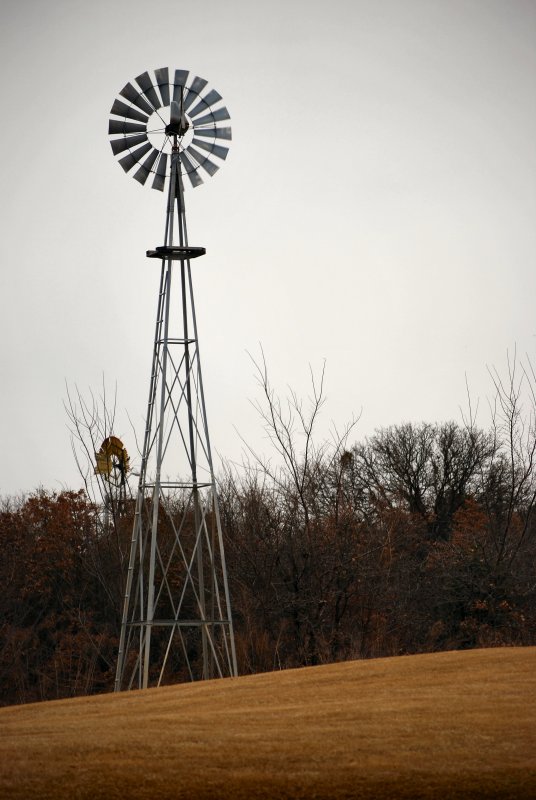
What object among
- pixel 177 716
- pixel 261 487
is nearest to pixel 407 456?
pixel 261 487

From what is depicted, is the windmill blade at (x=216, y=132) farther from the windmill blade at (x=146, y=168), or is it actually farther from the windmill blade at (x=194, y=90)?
the windmill blade at (x=146, y=168)

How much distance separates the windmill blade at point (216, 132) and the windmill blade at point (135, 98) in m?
1.06

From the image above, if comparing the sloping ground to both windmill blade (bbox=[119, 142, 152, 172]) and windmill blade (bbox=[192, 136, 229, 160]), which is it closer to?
windmill blade (bbox=[119, 142, 152, 172])

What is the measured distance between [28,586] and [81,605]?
7.36ft

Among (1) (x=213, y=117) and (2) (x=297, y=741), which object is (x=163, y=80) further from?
(2) (x=297, y=741)

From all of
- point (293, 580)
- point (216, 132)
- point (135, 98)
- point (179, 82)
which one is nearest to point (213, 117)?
point (216, 132)

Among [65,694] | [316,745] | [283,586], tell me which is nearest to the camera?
[316,745]

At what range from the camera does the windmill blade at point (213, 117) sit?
20.2 meters

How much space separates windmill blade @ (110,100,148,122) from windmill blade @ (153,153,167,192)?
793 millimetres

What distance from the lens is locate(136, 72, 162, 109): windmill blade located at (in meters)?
19.5

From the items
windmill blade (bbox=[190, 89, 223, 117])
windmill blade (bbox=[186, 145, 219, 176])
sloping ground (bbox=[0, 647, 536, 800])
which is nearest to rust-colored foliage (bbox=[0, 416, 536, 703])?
windmill blade (bbox=[186, 145, 219, 176])

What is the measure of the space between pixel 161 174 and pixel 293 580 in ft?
38.6

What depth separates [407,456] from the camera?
2153 inches

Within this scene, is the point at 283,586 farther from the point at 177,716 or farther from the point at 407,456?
the point at 407,456
